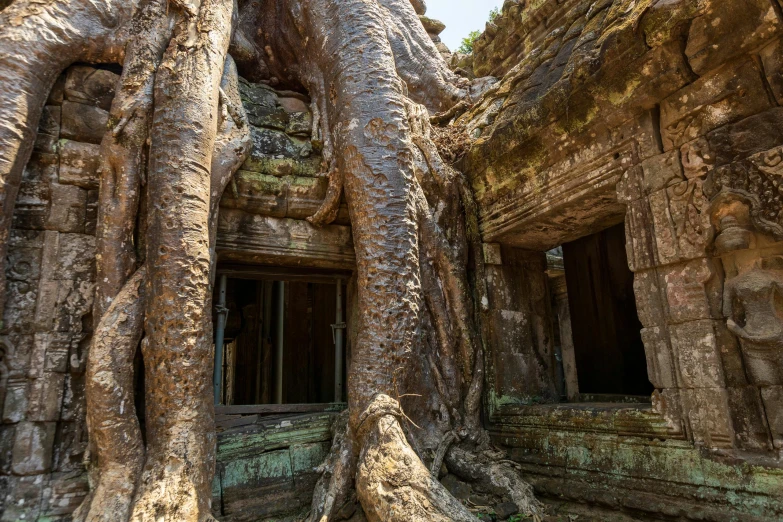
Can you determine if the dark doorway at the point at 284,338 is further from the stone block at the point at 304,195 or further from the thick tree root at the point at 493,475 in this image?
the thick tree root at the point at 493,475

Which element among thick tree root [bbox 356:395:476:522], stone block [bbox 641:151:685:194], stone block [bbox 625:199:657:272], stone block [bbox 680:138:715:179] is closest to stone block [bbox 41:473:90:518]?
thick tree root [bbox 356:395:476:522]

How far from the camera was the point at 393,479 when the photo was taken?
96.0 inches

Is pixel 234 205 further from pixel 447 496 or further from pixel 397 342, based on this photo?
pixel 447 496

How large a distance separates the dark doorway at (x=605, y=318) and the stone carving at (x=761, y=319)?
209 centimetres

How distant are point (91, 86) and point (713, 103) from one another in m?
3.74

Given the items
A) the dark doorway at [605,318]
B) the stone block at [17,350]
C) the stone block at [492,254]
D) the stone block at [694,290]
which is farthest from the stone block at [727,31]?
the stone block at [17,350]

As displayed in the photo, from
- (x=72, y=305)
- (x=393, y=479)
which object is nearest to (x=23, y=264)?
(x=72, y=305)

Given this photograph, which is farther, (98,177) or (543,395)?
(543,395)

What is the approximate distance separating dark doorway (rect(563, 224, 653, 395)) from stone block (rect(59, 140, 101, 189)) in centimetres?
410

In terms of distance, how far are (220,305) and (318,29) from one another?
2249 millimetres

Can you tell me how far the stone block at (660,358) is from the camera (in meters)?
2.61

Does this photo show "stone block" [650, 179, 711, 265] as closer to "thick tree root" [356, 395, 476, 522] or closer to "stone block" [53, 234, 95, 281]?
"thick tree root" [356, 395, 476, 522]

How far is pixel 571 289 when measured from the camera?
16.3ft

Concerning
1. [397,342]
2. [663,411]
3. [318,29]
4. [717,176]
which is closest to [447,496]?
[397,342]
